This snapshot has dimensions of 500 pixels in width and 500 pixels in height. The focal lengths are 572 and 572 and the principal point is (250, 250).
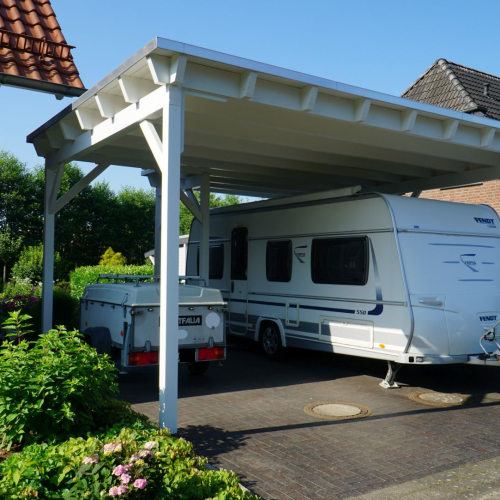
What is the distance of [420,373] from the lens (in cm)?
950

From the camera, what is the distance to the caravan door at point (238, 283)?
36.9 ft

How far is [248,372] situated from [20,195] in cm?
2478

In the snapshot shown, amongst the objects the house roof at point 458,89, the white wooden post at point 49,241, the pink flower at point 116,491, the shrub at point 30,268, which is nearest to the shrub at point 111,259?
the shrub at point 30,268

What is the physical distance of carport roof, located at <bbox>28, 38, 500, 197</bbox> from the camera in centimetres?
652

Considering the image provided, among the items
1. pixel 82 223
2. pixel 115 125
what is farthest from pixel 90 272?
pixel 115 125

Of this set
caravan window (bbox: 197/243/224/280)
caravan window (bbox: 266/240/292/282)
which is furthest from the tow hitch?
caravan window (bbox: 197/243/224/280)

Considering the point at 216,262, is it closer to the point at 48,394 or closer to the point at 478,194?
the point at 478,194

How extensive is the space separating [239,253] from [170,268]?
5.59m

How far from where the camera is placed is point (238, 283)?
11.4m

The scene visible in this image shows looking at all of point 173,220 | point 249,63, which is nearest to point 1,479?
point 173,220

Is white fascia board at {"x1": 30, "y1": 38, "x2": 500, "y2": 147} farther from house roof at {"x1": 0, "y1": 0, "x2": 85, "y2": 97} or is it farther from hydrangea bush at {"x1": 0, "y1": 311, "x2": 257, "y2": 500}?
hydrangea bush at {"x1": 0, "y1": 311, "x2": 257, "y2": 500}

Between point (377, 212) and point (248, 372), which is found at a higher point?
point (377, 212)

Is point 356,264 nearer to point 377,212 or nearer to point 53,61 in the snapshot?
point 377,212

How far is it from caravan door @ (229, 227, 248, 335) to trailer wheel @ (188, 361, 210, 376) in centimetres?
216
